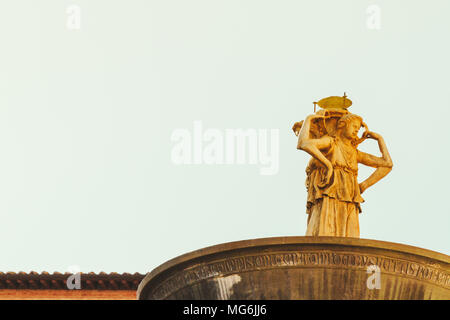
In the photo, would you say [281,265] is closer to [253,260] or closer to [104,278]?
[253,260]

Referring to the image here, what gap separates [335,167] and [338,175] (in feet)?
0.41

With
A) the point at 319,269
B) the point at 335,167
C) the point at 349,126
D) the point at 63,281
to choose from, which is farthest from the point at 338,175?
the point at 63,281

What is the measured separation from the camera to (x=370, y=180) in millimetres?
11430

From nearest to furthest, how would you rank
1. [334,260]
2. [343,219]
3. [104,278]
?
[334,260], [343,219], [104,278]

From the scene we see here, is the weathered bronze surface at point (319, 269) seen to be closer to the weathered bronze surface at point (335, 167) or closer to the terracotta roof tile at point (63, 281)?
the weathered bronze surface at point (335, 167)

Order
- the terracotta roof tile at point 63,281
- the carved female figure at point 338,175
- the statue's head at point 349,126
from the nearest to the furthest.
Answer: the carved female figure at point 338,175 → the statue's head at point 349,126 → the terracotta roof tile at point 63,281

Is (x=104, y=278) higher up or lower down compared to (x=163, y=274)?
lower down

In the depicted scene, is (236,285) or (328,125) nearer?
(236,285)

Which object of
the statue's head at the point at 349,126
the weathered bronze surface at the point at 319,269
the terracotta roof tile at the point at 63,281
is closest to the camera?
the weathered bronze surface at the point at 319,269

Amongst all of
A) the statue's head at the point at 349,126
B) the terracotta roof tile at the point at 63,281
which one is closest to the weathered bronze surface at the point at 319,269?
the statue's head at the point at 349,126

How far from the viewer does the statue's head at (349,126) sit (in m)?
11.3
